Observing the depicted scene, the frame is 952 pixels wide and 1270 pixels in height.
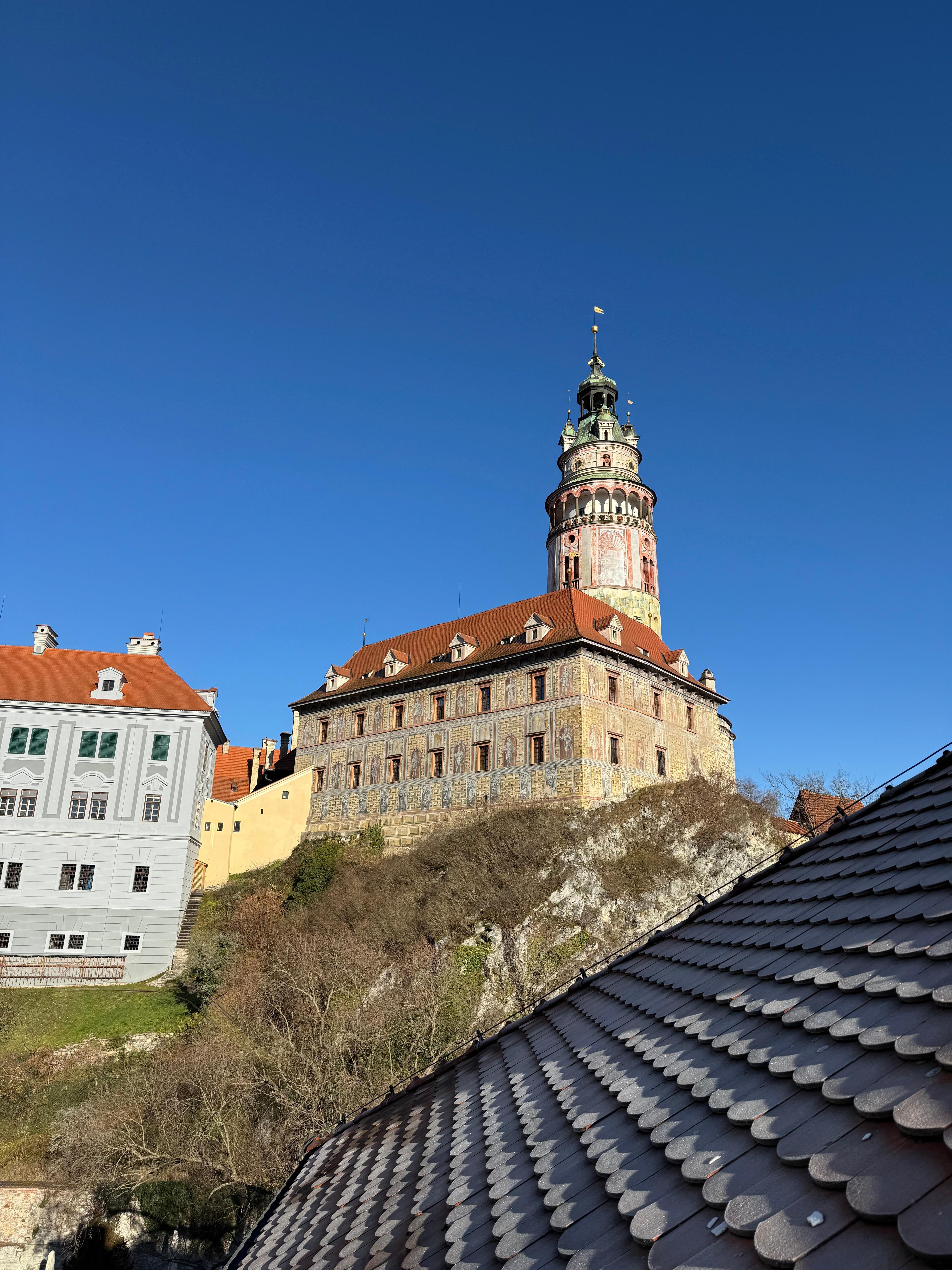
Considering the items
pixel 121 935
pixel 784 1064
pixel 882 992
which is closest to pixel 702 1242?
pixel 784 1064

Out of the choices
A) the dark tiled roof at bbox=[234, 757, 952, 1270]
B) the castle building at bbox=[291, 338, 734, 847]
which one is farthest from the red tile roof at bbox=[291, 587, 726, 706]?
the dark tiled roof at bbox=[234, 757, 952, 1270]

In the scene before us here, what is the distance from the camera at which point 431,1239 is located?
153 inches

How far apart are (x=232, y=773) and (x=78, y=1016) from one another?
86.1 ft

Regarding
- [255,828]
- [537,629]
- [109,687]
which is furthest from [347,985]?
[109,687]

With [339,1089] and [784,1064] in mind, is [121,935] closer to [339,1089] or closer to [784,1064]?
[339,1089]

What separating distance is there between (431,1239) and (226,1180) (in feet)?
77.7

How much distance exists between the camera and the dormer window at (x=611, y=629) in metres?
41.8

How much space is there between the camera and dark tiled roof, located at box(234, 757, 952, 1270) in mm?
2221

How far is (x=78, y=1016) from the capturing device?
104 ft

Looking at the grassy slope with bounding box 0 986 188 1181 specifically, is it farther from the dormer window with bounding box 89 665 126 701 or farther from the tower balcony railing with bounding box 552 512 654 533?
the tower balcony railing with bounding box 552 512 654 533

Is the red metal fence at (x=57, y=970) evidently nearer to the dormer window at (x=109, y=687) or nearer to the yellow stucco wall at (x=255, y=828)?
the yellow stucco wall at (x=255, y=828)

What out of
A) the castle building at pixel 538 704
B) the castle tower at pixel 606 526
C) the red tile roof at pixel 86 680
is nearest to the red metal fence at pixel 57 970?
the red tile roof at pixel 86 680

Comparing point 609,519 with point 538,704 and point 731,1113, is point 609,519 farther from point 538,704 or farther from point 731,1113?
point 731,1113

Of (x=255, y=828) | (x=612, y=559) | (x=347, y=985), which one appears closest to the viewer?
(x=347, y=985)
